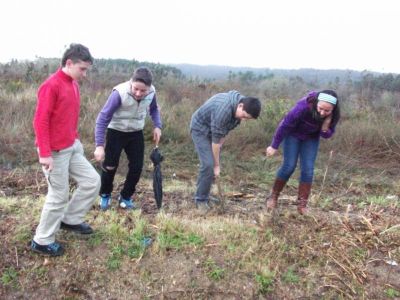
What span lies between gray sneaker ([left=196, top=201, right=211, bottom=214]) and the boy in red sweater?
1.50 metres

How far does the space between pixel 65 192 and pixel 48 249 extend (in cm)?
55

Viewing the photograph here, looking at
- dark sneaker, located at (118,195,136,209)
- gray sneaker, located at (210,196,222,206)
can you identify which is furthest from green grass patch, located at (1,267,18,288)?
gray sneaker, located at (210,196,222,206)

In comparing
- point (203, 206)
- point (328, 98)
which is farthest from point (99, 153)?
point (328, 98)

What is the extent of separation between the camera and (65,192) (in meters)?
3.51

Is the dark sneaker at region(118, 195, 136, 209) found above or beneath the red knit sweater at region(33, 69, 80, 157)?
beneath

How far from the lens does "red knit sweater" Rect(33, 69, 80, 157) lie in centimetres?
320

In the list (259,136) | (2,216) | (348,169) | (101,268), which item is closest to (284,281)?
(101,268)

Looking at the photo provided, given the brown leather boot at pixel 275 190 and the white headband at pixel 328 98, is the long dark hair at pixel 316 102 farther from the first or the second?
the brown leather boot at pixel 275 190

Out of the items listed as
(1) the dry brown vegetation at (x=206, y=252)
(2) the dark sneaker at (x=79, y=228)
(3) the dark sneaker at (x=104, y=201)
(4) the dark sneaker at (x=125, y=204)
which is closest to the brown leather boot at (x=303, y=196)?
(1) the dry brown vegetation at (x=206, y=252)

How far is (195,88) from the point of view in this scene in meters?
16.2

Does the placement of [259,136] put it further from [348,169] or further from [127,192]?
[127,192]

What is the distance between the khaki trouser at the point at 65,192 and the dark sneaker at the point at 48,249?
0.04m

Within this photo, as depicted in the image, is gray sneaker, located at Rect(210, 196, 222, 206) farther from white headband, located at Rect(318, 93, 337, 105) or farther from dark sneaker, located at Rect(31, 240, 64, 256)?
dark sneaker, located at Rect(31, 240, 64, 256)

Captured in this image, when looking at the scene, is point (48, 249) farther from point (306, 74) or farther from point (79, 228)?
point (306, 74)
